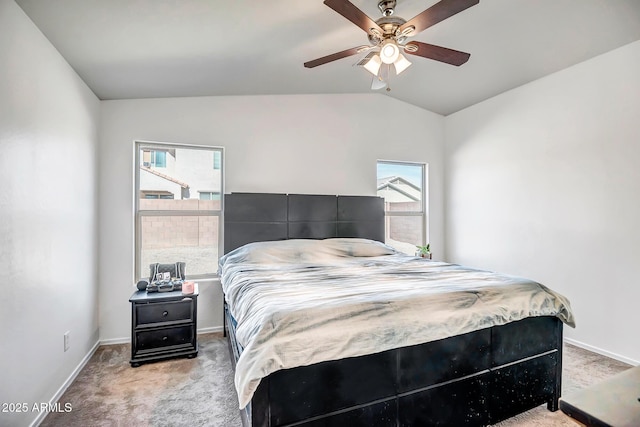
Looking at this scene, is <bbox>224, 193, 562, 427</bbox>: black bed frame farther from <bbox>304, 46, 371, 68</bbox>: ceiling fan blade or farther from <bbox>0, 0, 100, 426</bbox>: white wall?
<bbox>304, 46, 371, 68</bbox>: ceiling fan blade

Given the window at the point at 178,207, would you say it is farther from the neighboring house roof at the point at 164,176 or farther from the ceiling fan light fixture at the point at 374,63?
the ceiling fan light fixture at the point at 374,63

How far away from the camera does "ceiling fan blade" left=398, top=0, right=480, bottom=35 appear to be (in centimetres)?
167

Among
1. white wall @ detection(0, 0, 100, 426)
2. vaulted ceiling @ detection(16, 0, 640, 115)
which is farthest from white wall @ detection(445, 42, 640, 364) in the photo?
white wall @ detection(0, 0, 100, 426)

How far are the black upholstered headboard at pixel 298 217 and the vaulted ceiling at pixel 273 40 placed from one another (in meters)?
1.32

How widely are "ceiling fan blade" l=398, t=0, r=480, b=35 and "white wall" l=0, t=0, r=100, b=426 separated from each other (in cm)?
230

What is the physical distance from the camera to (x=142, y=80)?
2.88 metres

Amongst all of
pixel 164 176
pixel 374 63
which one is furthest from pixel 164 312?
pixel 374 63

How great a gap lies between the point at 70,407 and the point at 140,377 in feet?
1.57

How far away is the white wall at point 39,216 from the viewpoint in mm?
1698

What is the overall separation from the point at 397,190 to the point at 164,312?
3.47 metres

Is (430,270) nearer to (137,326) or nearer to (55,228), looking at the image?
(137,326)

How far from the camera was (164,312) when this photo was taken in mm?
2834

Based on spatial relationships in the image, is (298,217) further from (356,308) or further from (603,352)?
(603,352)

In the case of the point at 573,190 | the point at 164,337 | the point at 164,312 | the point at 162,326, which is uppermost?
the point at 573,190
